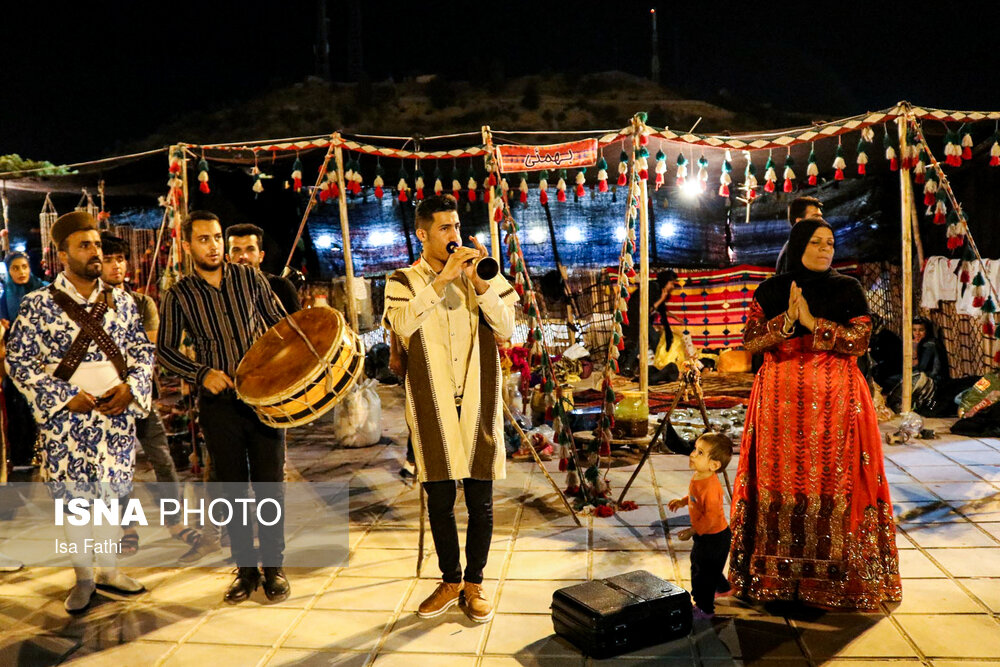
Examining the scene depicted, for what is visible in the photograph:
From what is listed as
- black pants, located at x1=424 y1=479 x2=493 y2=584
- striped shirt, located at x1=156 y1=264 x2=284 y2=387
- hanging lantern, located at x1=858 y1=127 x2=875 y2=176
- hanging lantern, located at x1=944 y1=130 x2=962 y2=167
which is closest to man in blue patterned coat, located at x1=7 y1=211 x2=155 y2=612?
striped shirt, located at x1=156 y1=264 x2=284 y2=387

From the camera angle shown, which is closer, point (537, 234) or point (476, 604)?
point (476, 604)

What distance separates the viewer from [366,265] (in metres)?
12.8

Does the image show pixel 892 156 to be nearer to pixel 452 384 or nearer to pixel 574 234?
pixel 452 384

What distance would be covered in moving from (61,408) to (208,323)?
826 mm

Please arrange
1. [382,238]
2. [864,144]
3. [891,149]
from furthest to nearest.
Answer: [382,238] < [864,144] < [891,149]

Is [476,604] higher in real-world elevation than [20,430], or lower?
lower

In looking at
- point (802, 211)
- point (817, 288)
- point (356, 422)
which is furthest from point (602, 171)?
point (817, 288)

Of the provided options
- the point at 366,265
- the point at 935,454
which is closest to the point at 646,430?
the point at 935,454

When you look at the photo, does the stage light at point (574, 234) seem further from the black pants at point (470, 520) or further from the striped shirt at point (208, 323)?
the black pants at point (470, 520)

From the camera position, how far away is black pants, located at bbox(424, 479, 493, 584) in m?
3.49

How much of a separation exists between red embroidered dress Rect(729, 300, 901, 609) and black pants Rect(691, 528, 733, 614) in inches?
9.7

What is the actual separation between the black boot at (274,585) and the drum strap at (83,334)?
4.24 feet

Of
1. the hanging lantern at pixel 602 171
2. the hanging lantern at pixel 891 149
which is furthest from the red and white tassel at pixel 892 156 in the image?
the hanging lantern at pixel 602 171

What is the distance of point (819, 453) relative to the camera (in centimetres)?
354
